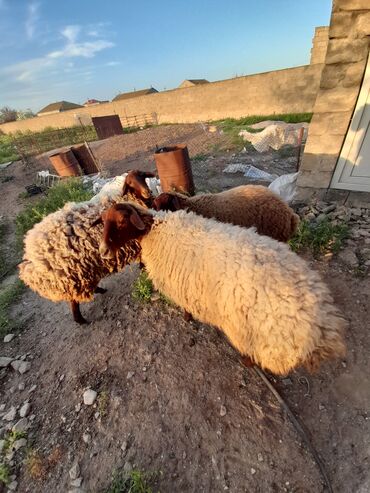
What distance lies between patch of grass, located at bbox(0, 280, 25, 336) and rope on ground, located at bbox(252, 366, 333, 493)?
3.39m

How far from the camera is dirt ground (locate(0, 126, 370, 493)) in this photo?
1872 mm

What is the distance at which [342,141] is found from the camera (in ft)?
13.0

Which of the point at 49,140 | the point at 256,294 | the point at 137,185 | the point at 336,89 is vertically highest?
the point at 336,89

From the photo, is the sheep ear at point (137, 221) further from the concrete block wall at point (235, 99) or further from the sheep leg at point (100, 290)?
the concrete block wall at point (235, 99)

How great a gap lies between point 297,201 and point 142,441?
4496 millimetres

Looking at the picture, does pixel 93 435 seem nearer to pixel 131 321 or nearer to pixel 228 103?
pixel 131 321

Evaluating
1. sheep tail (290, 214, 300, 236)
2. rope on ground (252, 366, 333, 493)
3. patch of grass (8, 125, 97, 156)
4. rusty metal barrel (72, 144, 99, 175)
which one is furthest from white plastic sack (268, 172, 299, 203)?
patch of grass (8, 125, 97, 156)

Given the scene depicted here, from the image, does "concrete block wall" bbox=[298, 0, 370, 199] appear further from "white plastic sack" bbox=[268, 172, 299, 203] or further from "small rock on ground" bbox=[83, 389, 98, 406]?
"small rock on ground" bbox=[83, 389, 98, 406]

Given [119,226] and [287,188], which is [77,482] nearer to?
[119,226]

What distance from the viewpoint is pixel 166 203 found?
304cm

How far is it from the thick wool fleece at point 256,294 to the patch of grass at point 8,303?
2754mm

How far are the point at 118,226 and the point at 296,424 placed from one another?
2.42 m

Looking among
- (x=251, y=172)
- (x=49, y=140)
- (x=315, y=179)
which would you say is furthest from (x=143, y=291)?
(x=49, y=140)

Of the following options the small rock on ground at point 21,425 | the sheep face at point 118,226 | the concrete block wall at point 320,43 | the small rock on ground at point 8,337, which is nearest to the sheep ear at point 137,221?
the sheep face at point 118,226
